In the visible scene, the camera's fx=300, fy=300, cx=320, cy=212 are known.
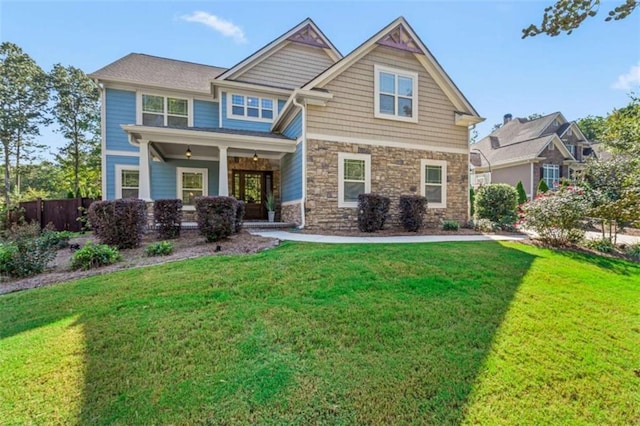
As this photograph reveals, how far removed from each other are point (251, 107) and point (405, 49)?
6.55 metres

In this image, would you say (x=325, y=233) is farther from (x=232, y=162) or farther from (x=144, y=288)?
(x=232, y=162)

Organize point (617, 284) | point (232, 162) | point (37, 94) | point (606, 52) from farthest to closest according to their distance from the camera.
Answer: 1. point (37, 94)
2. point (232, 162)
3. point (617, 284)
4. point (606, 52)

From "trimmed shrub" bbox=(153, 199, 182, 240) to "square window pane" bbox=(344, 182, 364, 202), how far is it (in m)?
4.99

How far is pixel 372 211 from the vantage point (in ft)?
29.9

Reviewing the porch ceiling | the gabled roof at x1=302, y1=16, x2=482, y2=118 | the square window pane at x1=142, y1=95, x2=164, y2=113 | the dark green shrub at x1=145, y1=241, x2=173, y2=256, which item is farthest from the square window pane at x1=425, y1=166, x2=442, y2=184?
the square window pane at x1=142, y1=95, x2=164, y2=113

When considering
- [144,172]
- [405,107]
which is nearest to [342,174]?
A: [405,107]

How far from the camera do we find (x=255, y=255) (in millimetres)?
5648

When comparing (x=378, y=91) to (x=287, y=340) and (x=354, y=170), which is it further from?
(x=287, y=340)

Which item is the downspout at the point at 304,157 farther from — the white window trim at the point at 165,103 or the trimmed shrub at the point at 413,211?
the white window trim at the point at 165,103

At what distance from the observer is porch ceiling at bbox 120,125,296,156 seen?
9008 millimetres

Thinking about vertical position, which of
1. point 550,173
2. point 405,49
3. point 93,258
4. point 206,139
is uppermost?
point 405,49

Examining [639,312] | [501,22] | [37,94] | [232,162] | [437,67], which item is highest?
[37,94]

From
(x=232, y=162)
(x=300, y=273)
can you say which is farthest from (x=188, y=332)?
(x=232, y=162)

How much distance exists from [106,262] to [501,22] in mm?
8198
